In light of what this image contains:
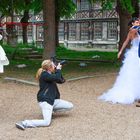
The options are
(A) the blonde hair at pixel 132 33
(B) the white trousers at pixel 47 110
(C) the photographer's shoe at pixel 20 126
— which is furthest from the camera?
(A) the blonde hair at pixel 132 33

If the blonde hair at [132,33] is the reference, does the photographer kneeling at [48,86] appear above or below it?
below

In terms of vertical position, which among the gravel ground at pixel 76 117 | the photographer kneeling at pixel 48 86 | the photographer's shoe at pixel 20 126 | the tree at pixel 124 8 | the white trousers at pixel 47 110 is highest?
the tree at pixel 124 8

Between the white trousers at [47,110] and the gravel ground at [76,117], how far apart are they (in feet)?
0.43

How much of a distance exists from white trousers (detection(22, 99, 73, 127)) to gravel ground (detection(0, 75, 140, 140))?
0.43ft

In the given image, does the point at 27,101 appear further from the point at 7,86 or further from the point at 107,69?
the point at 107,69

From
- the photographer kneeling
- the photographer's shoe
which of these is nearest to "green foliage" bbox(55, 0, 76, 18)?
the photographer kneeling

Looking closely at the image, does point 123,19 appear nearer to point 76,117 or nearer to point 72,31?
point 76,117

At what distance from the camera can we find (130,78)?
11.7 m

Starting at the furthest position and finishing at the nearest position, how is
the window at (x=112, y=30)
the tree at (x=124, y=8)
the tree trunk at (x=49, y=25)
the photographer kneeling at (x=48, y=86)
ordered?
the window at (x=112, y=30) < the tree at (x=124, y=8) < the tree trunk at (x=49, y=25) < the photographer kneeling at (x=48, y=86)

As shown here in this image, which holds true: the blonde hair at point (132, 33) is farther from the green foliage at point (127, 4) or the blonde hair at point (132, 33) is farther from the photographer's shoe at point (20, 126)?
the green foliage at point (127, 4)

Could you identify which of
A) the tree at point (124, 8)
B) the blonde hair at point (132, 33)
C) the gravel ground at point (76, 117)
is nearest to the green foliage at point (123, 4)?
the tree at point (124, 8)

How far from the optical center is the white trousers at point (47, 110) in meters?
8.86

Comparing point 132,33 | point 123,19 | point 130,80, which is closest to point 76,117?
point 130,80

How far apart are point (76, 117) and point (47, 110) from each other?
0.87m
